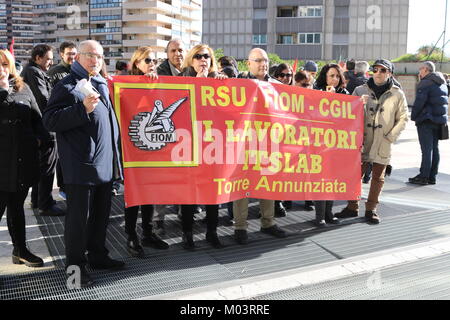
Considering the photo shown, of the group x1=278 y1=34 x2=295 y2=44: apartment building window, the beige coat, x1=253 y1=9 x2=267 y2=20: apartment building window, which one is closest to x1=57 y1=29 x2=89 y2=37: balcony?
x1=253 y1=9 x2=267 y2=20: apartment building window

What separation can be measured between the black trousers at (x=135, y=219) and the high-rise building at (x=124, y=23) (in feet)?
304

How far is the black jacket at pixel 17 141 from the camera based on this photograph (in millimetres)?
3904

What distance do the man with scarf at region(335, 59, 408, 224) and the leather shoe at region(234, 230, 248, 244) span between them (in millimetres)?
1854

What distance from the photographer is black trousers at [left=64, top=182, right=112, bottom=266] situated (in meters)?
3.79

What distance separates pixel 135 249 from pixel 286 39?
65126 millimetres

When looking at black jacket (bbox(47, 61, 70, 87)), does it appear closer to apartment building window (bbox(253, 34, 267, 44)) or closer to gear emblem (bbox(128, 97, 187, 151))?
gear emblem (bbox(128, 97, 187, 151))

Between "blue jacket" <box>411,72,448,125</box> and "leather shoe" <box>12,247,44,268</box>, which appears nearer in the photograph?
"leather shoe" <box>12,247,44,268</box>

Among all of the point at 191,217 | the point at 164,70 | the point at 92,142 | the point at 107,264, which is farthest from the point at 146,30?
the point at 92,142

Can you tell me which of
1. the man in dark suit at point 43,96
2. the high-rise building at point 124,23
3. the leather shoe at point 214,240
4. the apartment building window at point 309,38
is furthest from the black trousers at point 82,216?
the high-rise building at point 124,23

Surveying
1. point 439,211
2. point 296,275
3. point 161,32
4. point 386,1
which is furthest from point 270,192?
point 161,32

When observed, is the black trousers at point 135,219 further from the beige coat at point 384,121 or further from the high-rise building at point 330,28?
the high-rise building at point 330,28

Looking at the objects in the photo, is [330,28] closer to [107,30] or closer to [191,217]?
[107,30]

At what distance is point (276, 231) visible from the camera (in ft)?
17.5

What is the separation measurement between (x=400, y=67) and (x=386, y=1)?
32363mm
